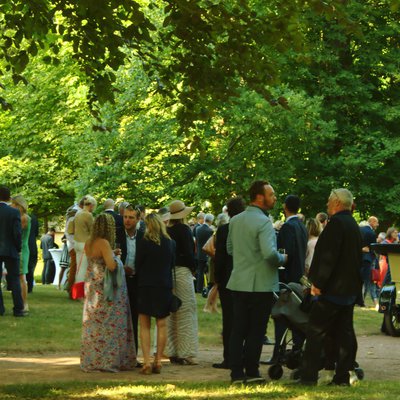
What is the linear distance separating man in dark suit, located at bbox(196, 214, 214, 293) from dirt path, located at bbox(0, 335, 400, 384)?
9978 millimetres

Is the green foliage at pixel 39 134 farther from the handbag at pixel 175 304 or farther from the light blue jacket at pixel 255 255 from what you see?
the light blue jacket at pixel 255 255

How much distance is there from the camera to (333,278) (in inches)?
439

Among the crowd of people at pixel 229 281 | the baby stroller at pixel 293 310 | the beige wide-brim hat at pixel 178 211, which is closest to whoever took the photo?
the crowd of people at pixel 229 281

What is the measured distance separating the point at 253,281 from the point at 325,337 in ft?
3.15

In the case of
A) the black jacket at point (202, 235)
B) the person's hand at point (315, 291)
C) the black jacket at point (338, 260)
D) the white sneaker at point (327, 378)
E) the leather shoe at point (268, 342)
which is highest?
the black jacket at point (202, 235)

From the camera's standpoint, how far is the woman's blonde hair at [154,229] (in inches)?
519

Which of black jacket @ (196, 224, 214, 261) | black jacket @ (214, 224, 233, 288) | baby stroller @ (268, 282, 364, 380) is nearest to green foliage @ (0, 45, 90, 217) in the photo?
black jacket @ (196, 224, 214, 261)

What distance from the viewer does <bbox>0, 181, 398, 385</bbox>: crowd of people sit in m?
11.2

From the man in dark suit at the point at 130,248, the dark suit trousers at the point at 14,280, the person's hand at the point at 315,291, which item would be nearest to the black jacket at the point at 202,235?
the dark suit trousers at the point at 14,280

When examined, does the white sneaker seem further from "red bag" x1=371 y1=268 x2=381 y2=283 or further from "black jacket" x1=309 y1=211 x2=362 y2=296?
"red bag" x1=371 y1=268 x2=381 y2=283

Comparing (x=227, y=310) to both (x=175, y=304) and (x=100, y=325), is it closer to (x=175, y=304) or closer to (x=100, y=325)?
(x=175, y=304)

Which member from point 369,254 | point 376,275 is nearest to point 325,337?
point 376,275

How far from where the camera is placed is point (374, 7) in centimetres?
3694

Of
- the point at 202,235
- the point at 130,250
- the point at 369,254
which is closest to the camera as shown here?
the point at 130,250
